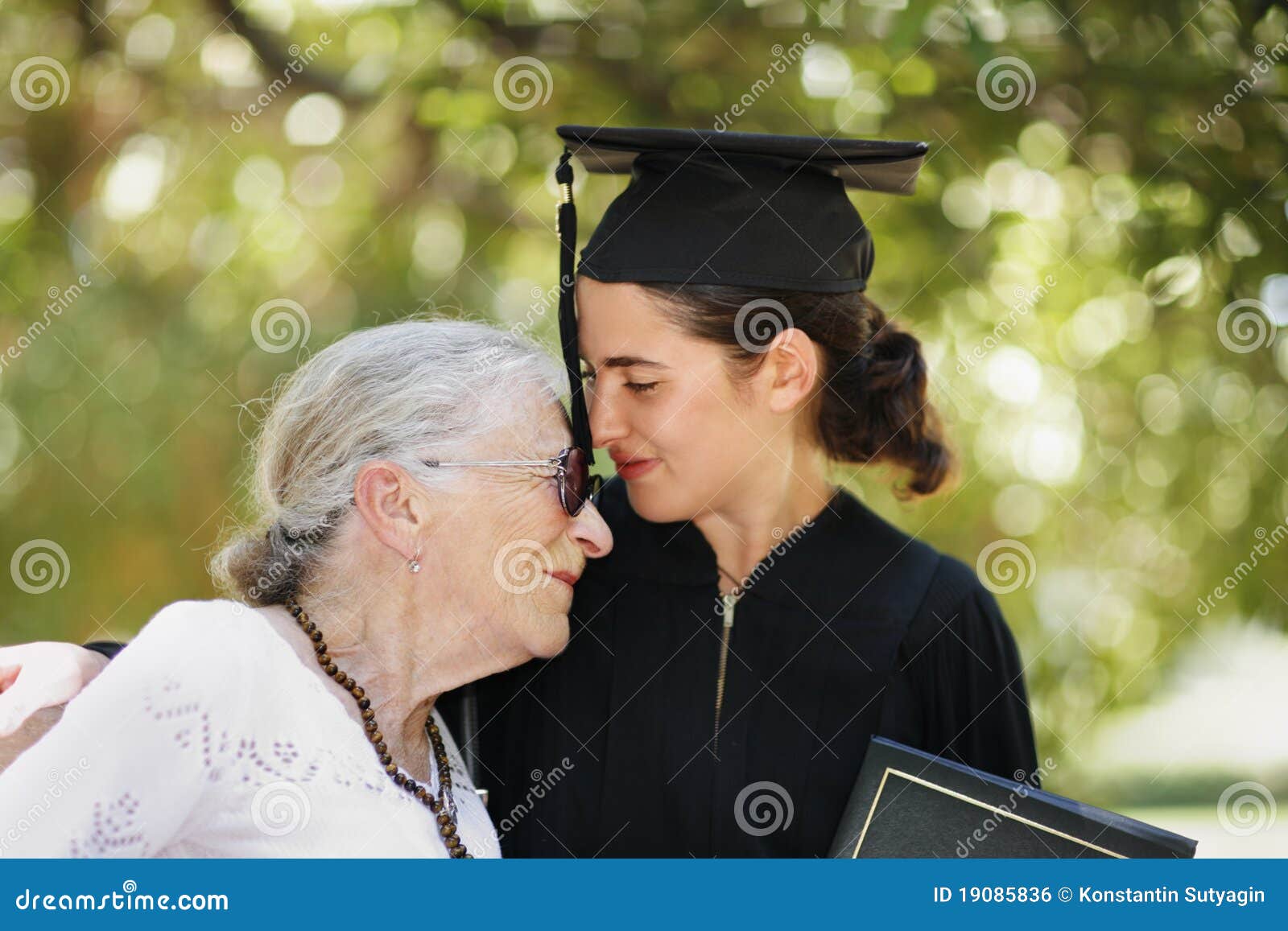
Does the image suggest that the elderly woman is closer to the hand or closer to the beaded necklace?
the beaded necklace

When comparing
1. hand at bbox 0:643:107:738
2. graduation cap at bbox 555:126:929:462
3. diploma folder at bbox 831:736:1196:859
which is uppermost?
graduation cap at bbox 555:126:929:462

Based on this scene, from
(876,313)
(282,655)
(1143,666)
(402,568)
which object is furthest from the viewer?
(1143,666)

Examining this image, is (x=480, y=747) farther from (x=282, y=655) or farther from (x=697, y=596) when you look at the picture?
(x=282, y=655)

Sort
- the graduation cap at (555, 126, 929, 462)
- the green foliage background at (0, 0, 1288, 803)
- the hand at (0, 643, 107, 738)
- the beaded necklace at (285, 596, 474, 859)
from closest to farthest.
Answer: the hand at (0, 643, 107, 738), the beaded necklace at (285, 596, 474, 859), the graduation cap at (555, 126, 929, 462), the green foliage background at (0, 0, 1288, 803)

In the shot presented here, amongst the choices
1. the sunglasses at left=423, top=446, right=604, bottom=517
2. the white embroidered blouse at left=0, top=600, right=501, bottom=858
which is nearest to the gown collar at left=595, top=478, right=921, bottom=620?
the sunglasses at left=423, top=446, right=604, bottom=517

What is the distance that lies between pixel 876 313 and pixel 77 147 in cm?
261

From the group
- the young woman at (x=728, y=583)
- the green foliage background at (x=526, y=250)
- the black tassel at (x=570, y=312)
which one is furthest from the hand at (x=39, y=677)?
the green foliage background at (x=526, y=250)

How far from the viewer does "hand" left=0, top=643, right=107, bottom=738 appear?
2.12 metres

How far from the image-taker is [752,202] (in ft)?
9.20

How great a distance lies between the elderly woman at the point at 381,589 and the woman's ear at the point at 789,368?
52 centimetres

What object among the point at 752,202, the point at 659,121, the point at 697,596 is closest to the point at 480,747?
the point at 697,596

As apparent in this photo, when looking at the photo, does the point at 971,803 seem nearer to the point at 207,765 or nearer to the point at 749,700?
the point at 749,700

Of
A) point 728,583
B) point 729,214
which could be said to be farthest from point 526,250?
point 728,583

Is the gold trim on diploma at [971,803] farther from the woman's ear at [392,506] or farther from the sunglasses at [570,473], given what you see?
the woman's ear at [392,506]
